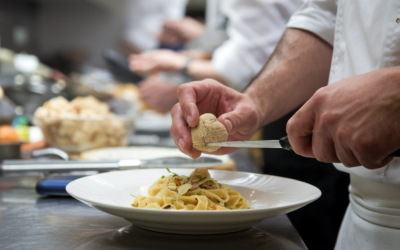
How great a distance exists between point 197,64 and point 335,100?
2009 millimetres

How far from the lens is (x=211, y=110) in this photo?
1.18m

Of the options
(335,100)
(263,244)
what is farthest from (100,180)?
(335,100)

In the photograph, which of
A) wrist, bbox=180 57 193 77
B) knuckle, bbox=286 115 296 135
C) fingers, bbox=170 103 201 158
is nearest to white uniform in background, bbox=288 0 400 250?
knuckle, bbox=286 115 296 135

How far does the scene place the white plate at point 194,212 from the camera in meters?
0.59

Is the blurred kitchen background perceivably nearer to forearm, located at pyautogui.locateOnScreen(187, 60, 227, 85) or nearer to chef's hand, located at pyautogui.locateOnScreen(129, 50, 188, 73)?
chef's hand, located at pyautogui.locateOnScreen(129, 50, 188, 73)

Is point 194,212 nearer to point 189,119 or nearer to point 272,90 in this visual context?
point 189,119

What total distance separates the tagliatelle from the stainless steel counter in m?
0.08

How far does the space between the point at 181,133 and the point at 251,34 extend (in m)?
1.43

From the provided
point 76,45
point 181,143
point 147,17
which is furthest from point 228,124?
point 76,45

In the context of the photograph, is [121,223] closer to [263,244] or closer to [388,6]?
[263,244]

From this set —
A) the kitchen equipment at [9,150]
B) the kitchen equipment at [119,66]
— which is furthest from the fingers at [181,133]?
the kitchen equipment at [119,66]

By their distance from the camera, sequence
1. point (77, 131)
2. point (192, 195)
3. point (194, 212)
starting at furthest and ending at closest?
point (77, 131) < point (192, 195) < point (194, 212)

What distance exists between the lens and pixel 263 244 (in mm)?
688

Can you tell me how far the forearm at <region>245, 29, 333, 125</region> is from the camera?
1.28m
